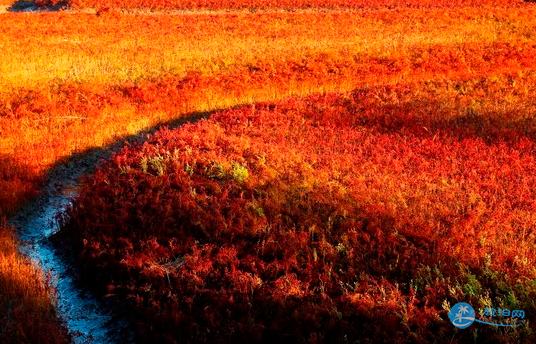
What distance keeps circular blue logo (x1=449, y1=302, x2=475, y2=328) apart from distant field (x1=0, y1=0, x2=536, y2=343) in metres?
0.16

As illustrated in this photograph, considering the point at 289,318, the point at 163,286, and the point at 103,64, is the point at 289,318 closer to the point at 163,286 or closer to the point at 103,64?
the point at 163,286

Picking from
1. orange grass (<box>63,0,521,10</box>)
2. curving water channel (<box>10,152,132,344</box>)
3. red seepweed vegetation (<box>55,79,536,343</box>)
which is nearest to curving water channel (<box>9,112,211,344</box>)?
curving water channel (<box>10,152,132,344</box>)

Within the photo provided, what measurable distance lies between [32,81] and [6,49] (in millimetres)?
7345

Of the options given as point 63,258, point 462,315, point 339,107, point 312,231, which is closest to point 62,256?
point 63,258

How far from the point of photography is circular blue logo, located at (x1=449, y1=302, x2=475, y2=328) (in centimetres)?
661

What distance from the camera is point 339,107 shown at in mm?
17375

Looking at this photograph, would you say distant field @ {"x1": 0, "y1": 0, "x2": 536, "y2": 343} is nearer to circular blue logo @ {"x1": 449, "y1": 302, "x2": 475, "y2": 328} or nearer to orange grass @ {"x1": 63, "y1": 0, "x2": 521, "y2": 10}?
circular blue logo @ {"x1": 449, "y1": 302, "x2": 475, "y2": 328}

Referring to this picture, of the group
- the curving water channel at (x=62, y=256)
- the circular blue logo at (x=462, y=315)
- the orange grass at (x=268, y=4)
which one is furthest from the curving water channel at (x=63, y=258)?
the orange grass at (x=268, y=4)

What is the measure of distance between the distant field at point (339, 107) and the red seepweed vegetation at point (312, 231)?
0.22 ft

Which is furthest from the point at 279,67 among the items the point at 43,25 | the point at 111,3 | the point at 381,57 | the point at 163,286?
the point at 111,3

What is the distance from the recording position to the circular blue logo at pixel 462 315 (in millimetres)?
6613

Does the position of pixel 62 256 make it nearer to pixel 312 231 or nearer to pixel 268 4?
pixel 312 231

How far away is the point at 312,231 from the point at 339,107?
8.86 m

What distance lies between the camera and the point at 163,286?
8.06 meters
